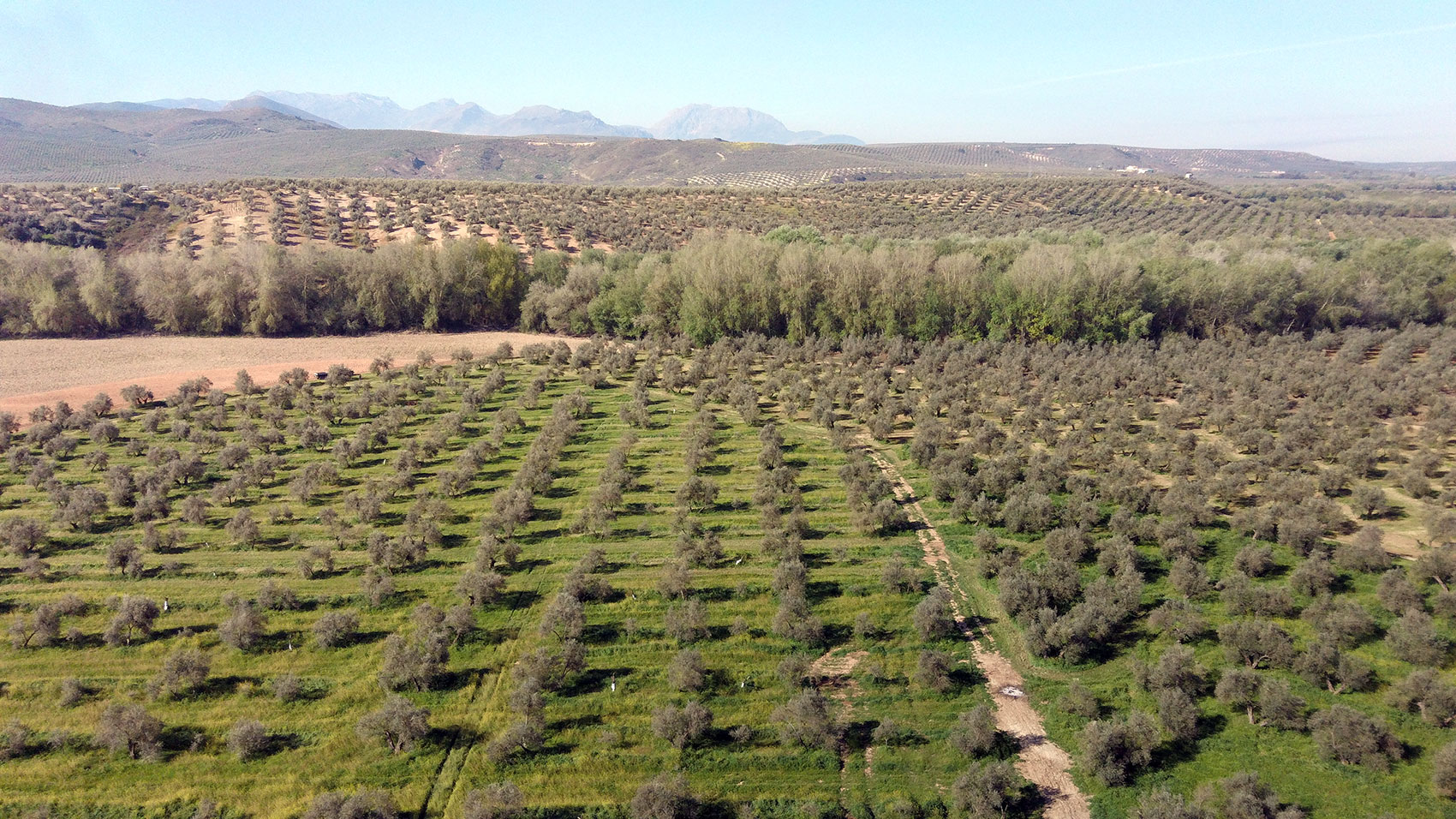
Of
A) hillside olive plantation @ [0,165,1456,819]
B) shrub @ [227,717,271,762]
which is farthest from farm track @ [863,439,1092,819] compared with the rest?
shrub @ [227,717,271,762]

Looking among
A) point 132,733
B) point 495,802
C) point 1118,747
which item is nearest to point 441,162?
point 132,733

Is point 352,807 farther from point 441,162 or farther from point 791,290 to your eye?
point 441,162

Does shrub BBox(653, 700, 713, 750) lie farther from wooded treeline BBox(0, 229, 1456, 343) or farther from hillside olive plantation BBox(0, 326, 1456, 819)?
wooded treeline BBox(0, 229, 1456, 343)

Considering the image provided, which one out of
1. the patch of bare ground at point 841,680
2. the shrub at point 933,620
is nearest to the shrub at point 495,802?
the patch of bare ground at point 841,680

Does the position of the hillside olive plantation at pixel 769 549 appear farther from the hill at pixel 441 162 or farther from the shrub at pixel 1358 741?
the hill at pixel 441 162

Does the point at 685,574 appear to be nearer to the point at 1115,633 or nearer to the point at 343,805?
the point at 343,805
